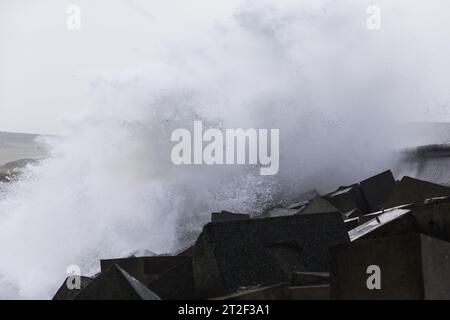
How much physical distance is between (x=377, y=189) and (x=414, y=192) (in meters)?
0.96

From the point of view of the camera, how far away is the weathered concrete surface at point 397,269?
107 inches

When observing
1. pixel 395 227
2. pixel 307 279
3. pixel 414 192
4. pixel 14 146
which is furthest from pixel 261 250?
pixel 14 146

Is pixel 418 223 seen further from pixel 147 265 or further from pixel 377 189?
pixel 377 189

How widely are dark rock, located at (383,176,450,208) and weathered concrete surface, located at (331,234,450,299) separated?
164 cm

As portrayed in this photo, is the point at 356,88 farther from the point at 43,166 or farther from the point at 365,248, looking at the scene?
the point at 365,248

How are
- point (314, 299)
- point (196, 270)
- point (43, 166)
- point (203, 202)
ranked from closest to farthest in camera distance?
point (314, 299) → point (196, 270) → point (203, 202) → point (43, 166)

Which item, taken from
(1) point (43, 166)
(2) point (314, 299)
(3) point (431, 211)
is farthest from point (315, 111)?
(2) point (314, 299)

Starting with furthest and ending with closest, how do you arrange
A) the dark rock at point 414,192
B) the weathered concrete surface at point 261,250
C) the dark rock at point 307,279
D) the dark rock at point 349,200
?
the dark rock at point 349,200 → the dark rock at point 414,192 → the weathered concrete surface at point 261,250 → the dark rock at point 307,279

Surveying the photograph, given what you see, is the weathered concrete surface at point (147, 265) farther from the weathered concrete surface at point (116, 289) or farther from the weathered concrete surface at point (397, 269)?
the weathered concrete surface at point (397, 269)

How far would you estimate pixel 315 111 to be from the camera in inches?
335

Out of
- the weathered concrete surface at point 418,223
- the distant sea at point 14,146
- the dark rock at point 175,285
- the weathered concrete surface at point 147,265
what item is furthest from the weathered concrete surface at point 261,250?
the distant sea at point 14,146

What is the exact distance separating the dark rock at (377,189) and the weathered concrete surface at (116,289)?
2.85 m

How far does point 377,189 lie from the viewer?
5.55 meters

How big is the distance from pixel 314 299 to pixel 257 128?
5.75m
